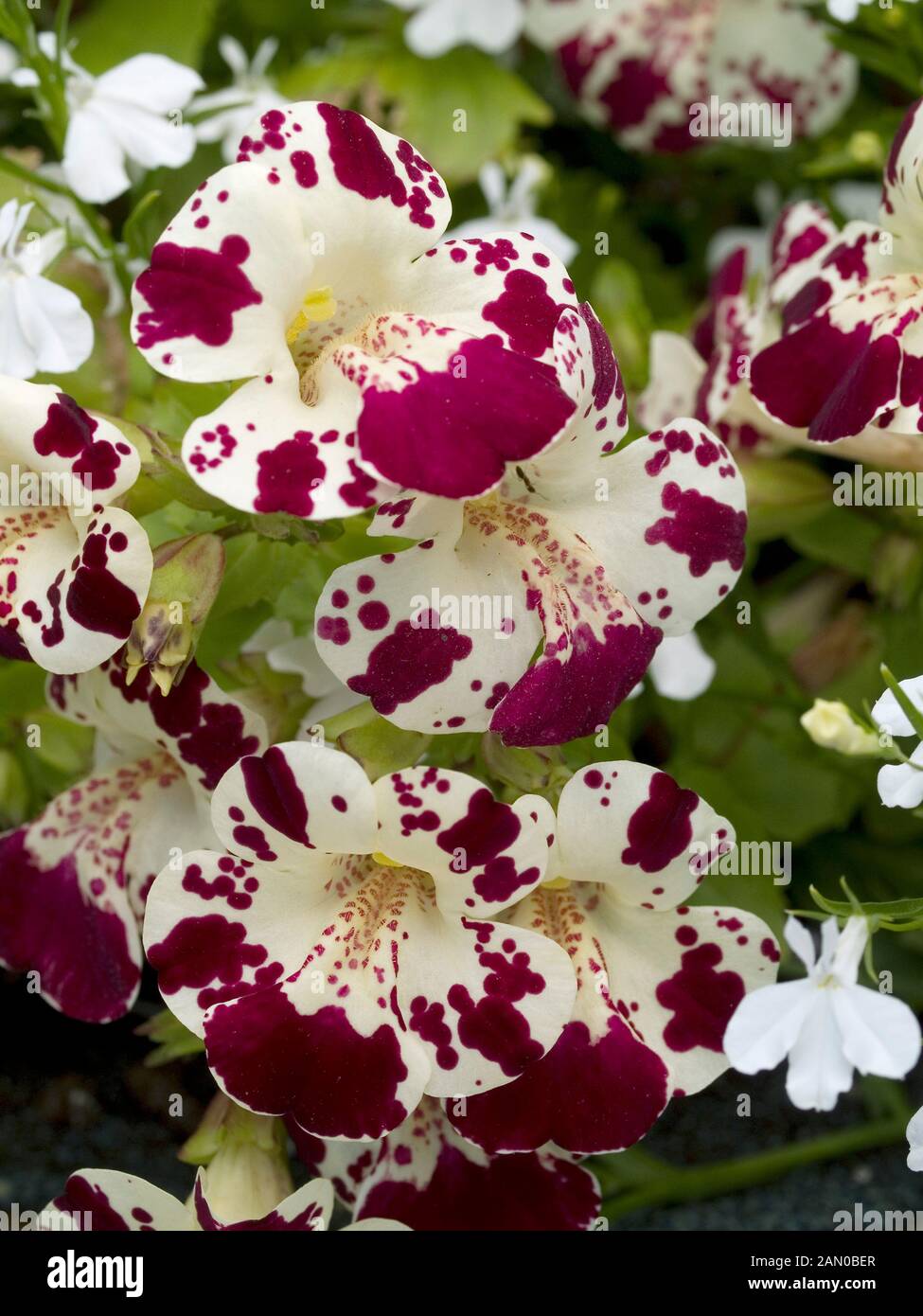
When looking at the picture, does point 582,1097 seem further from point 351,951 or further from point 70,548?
point 70,548

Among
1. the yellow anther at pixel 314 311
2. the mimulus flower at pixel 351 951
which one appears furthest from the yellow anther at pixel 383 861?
the yellow anther at pixel 314 311

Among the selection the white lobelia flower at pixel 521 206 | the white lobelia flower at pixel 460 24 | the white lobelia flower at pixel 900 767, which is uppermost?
the white lobelia flower at pixel 460 24

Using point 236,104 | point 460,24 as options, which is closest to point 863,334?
point 236,104

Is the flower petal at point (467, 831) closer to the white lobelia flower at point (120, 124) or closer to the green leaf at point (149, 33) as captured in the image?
the white lobelia flower at point (120, 124)

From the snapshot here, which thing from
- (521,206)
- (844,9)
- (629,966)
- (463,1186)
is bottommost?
(463,1186)

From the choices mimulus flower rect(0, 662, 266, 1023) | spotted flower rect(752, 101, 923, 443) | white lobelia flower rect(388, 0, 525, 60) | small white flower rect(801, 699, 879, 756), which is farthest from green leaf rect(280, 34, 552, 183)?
small white flower rect(801, 699, 879, 756)

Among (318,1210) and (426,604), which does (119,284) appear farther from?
(318,1210)
